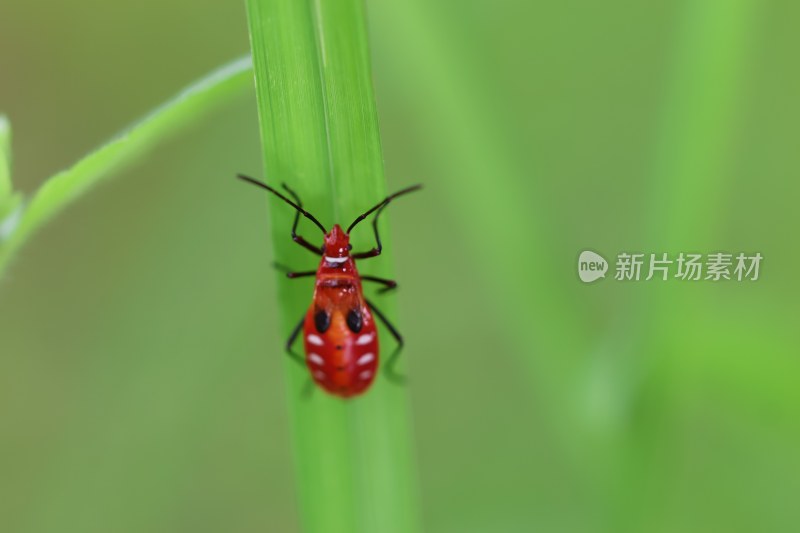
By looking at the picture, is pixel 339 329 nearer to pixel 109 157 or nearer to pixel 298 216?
pixel 298 216

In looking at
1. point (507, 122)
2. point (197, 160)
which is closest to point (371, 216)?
point (507, 122)

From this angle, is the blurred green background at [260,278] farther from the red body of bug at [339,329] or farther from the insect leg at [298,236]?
the insect leg at [298,236]

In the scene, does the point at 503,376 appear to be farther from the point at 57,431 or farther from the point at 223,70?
the point at 223,70

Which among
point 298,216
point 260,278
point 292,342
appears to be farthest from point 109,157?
point 260,278

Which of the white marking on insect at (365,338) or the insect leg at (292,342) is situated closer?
the insect leg at (292,342)

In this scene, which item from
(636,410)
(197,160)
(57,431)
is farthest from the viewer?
(197,160)

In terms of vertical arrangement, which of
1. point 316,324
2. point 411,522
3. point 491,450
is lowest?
point 491,450

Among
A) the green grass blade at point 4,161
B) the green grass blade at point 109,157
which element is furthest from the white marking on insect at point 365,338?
the green grass blade at point 4,161
